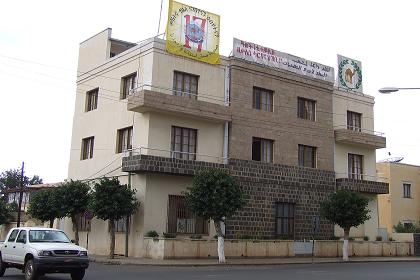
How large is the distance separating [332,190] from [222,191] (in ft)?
43.1

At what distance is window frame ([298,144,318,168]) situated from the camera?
118 feet

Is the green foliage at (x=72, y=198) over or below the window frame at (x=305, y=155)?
below

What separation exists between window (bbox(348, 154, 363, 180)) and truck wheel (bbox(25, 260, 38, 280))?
91.8 ft

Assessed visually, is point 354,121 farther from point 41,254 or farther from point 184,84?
point 41,254

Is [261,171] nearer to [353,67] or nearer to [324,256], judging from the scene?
[324,256]

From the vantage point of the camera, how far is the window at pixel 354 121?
39812 millimetres

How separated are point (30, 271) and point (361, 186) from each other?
2768cm

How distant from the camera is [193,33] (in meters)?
31.3

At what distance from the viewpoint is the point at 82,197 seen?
3152 cm

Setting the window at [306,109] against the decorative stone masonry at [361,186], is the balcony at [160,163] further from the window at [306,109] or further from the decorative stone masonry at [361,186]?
the decorative stone masonry at [361,186]

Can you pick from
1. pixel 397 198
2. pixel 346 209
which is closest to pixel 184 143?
pixel 346 209

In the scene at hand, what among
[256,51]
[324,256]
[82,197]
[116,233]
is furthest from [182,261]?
[256,51]

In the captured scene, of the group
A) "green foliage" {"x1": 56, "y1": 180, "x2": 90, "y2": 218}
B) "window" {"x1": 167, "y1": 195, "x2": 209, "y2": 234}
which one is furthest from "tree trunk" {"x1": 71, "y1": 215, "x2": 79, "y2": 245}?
"window" {"x1": 167, "y1": 195, "x2": 209, "y2": 234}

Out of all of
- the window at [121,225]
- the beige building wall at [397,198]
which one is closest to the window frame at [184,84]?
the window at [121,225]
